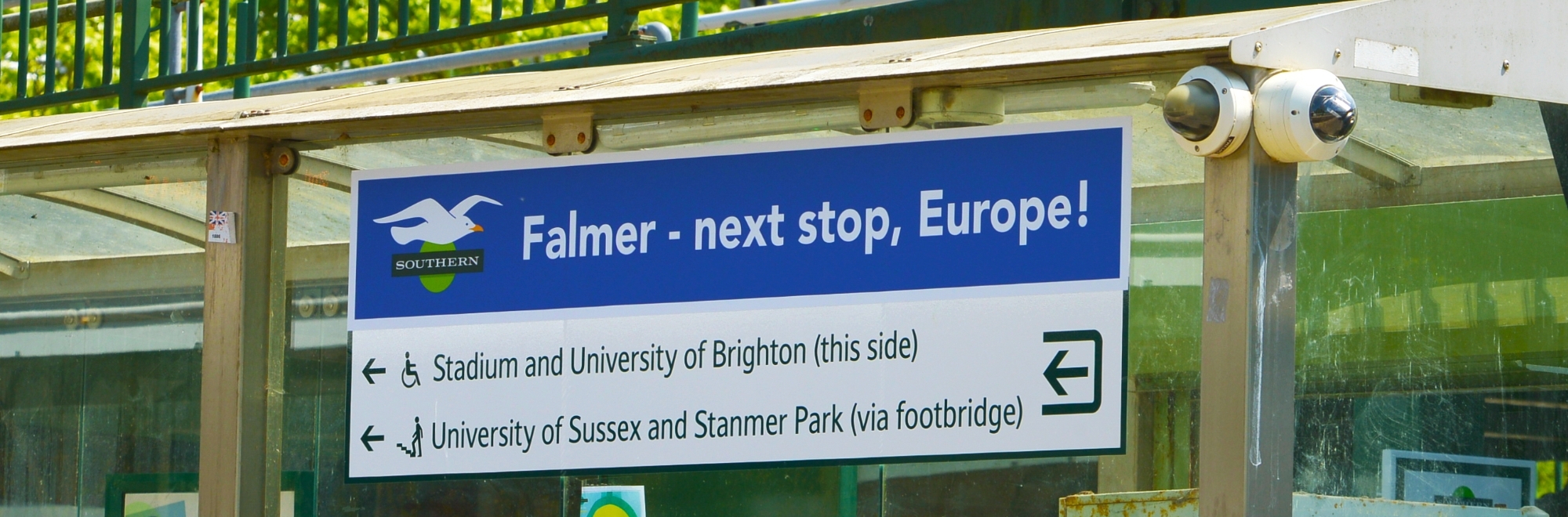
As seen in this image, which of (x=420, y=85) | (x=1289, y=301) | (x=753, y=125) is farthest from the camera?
(x=420, y=85)

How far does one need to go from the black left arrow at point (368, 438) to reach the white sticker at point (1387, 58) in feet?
8.32

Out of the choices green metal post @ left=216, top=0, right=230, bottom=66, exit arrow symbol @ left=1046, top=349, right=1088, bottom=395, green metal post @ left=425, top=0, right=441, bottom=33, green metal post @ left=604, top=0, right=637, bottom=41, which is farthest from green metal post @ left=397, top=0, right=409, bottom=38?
exit arrow symbol @ left=1046, top=349, right=1088, bottom=395

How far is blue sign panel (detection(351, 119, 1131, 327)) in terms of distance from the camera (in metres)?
4.13

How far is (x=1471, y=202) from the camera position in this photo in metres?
4.09

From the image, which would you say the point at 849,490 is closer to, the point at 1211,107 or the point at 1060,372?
the point at 1060,372

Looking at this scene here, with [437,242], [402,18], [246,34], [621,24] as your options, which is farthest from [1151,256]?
[246,34]

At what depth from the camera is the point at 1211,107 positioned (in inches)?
147

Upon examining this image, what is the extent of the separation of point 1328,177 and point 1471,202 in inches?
14.2

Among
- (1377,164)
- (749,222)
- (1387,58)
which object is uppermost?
(1387,58)

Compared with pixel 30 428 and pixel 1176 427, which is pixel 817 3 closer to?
pixel 30 428

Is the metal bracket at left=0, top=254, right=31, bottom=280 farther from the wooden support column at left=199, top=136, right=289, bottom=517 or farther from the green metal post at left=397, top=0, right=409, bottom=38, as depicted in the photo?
the green metal post at left=397, top=0, right=409, bottom=38

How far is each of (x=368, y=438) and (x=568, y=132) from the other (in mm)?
939

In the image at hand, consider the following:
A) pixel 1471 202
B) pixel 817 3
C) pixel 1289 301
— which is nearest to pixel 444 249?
pixel 1289 301

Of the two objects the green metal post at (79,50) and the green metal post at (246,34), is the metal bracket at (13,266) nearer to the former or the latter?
the green metal post at (246,34)
